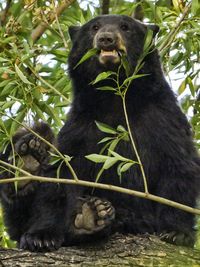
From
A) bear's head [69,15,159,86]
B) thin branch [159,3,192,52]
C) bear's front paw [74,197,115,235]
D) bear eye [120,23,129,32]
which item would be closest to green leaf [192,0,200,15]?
thin branch [159,3,192,52]

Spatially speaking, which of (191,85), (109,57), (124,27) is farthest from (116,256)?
(124,27)

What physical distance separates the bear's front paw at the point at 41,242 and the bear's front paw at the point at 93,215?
10.8 inches

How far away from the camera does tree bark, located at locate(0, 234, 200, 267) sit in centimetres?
555

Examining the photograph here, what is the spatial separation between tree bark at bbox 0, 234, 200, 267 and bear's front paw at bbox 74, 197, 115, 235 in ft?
1.43

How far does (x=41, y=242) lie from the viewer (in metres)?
6.55

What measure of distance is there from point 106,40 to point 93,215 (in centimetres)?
179

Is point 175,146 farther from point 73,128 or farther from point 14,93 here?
point 14,93

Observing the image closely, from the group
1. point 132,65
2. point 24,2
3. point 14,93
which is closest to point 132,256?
point 14,93

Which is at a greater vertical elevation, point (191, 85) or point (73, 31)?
point (73, 31)

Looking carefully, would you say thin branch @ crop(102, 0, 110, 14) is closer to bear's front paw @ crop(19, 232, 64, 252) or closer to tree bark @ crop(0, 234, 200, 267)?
bear's front paw @ crop(19, 232, 64, 252)

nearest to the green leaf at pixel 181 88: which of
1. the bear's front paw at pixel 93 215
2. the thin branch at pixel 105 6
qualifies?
the thin branch at pixel 105 6

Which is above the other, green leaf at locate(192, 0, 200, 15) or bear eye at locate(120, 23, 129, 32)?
green leaf at locate(192, 0, 200, 15)

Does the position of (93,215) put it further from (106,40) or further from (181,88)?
(181,88)

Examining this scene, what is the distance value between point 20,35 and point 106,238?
105 inches
